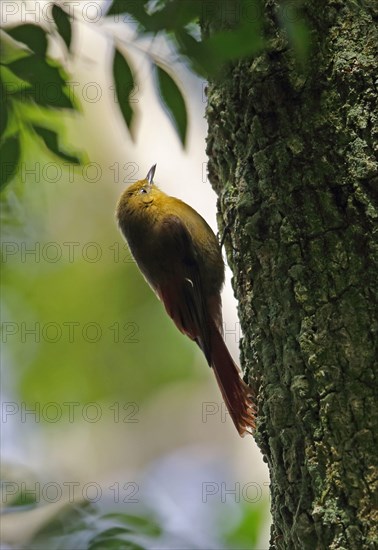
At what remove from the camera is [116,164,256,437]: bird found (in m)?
4.30

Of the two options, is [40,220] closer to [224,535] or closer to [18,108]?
[224,535]

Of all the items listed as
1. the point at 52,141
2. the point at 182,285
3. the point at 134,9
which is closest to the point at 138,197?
the point at 182,285

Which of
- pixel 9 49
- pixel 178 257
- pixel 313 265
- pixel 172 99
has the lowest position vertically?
pixel 313 265

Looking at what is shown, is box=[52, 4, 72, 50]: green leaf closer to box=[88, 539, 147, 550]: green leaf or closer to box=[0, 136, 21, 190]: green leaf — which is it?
box=[0, 136, 21, 190]: green leaf

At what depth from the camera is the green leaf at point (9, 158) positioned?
87.4 inches

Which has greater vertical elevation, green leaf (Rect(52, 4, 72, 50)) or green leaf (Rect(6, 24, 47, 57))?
green leaf (Rect(52, 4, 72, 50))

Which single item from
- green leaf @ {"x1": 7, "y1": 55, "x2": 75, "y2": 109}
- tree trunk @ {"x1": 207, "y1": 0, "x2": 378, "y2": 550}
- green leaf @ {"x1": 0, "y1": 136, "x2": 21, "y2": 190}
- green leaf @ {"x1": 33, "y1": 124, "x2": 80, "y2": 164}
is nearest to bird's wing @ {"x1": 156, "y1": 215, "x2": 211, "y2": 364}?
tree trunk @ {"x1": 207, "y1": 0, "x2": 378, "y2": 550}

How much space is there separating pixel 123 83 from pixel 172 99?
15cm

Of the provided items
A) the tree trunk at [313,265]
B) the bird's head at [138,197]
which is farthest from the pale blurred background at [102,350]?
the tree trunk at [313,265]

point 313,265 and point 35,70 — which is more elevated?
point 35,70

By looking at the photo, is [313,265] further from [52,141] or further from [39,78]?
[39,78]

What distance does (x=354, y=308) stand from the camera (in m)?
2.66

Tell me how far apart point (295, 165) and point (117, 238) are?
5112 millimetres

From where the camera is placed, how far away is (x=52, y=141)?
2.38 meters
